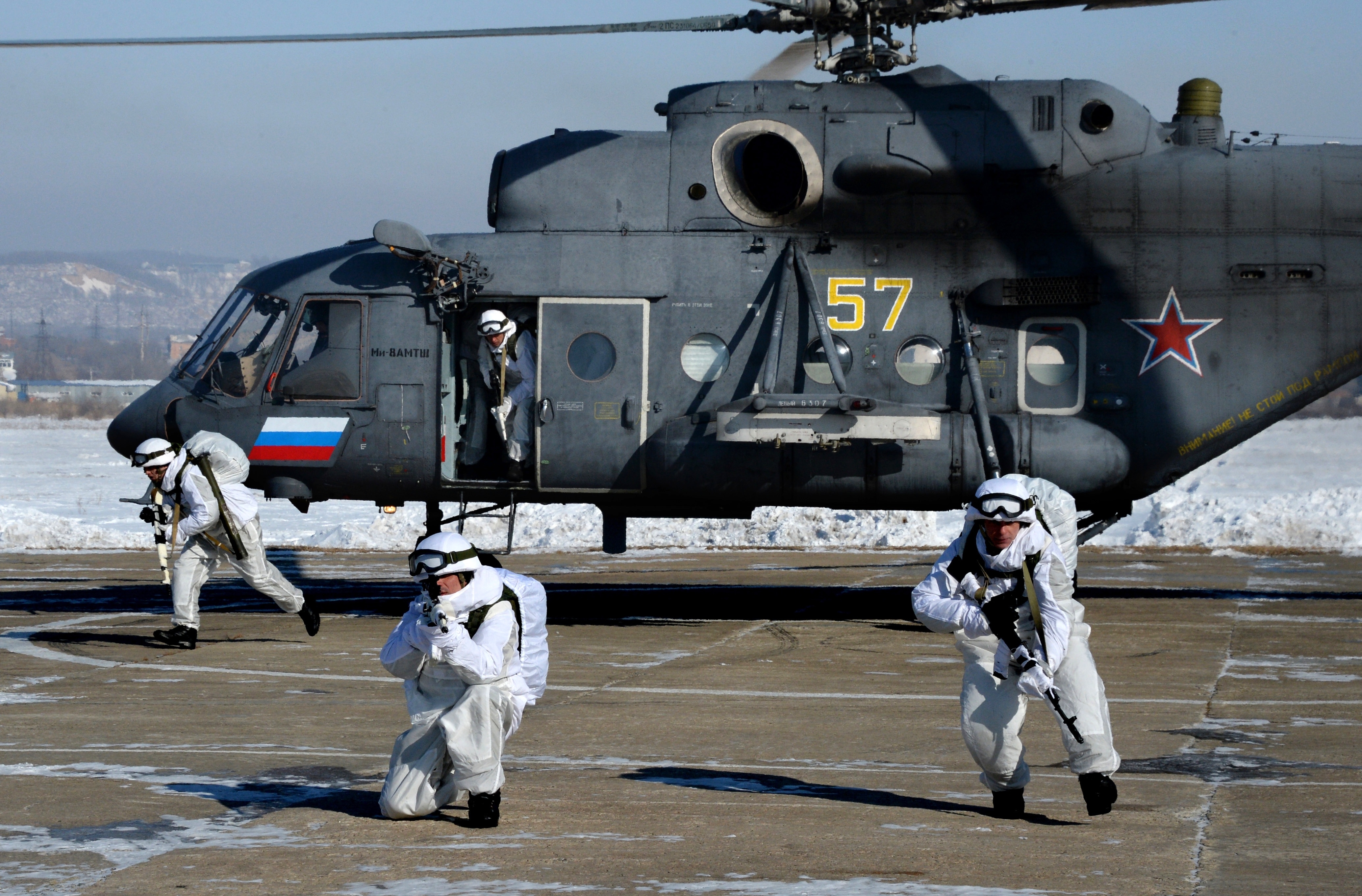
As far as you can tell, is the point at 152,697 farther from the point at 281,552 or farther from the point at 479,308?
the point at 281,552

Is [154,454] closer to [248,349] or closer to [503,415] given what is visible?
[248,349]

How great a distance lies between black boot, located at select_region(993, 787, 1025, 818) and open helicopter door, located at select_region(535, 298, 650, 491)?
24.8 feet

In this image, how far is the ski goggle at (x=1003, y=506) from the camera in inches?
272

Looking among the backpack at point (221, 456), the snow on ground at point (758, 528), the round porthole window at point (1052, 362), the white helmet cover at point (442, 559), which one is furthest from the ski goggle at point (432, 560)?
the snow on ground at point (758, 528)

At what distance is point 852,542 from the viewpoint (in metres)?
26.1

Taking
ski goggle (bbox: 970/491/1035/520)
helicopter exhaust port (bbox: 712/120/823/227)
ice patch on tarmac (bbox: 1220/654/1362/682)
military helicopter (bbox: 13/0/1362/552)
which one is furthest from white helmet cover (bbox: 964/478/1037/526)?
helicopter exhaust port (bbox: 712/120/823/227)

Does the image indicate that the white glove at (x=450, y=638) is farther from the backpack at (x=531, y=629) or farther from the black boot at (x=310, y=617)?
the black boot at (x=310, y=617)

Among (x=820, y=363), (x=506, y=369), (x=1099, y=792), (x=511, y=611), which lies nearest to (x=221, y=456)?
(x=506, y=369)

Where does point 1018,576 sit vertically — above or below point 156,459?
below

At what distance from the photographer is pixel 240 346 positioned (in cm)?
1464

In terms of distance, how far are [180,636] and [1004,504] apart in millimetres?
8521

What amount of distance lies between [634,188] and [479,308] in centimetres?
193

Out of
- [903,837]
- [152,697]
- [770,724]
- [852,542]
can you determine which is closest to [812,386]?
[770,724]

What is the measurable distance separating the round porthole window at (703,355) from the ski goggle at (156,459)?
4787mm
